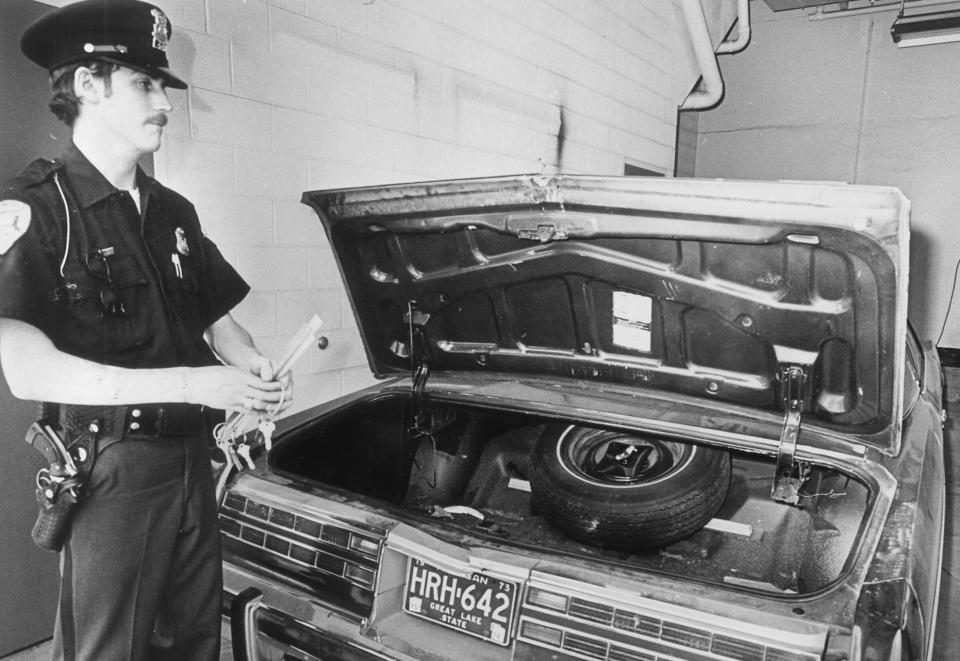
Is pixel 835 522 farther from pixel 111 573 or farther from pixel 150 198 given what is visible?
pixel 150 198

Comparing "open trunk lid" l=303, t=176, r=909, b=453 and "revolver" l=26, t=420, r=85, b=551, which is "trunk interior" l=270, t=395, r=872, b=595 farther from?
"revolver" l=26, t=420, r=85, b=551

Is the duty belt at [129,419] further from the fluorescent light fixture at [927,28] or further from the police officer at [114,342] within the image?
the fluorescent light fixture at [927,28]

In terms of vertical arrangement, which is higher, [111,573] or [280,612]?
[111,573]

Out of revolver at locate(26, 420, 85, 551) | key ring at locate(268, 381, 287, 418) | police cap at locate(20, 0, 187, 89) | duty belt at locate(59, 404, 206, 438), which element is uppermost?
police cap at locate(20, 0, 187, 89)

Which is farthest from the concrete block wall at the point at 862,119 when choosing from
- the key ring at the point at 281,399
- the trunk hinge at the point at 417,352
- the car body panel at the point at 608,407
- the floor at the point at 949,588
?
the key ring at the point at 281,399

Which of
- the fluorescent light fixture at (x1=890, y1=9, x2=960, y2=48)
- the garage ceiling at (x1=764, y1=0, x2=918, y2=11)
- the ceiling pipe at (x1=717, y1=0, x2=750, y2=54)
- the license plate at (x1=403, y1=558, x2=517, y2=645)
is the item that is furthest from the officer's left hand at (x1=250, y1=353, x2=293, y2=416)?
the garage ceiling at (x1=764, y1=0, x2=918, y2=11)

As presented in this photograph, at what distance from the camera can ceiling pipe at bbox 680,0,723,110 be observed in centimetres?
567

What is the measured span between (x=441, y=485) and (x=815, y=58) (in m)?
6.33

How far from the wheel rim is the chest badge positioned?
1291 millimetres

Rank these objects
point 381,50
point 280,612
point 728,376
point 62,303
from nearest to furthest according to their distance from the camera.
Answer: point 62,303 < point 280,612 < point 728,376 < point 381,50

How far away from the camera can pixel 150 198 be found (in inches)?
61.3

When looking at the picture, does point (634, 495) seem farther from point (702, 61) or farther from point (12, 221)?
point (702, 61)

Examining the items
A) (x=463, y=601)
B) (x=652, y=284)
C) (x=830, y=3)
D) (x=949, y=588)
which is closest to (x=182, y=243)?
(x=463, y=601)

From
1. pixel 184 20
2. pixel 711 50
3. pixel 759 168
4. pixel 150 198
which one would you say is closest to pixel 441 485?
pixel 150 198
